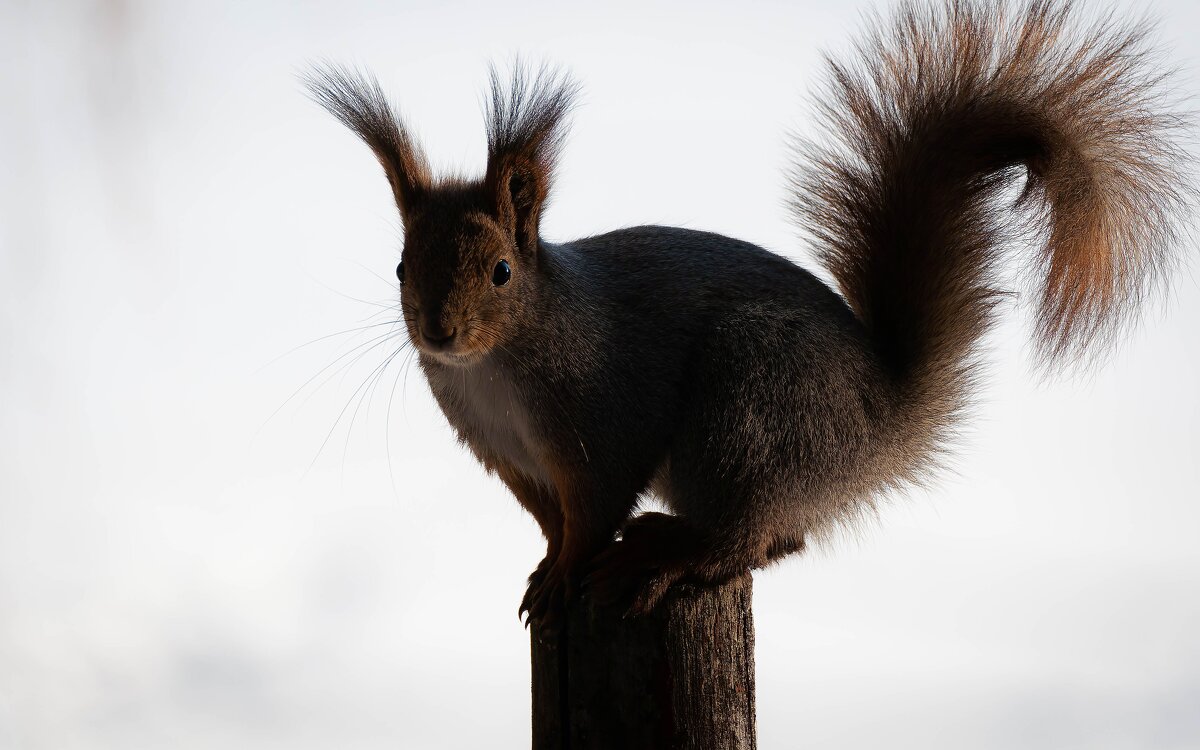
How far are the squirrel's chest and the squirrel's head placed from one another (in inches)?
3.7

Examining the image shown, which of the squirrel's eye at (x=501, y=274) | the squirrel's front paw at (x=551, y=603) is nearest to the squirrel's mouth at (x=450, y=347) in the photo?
the squirrel's eye at (x=501, y=274)

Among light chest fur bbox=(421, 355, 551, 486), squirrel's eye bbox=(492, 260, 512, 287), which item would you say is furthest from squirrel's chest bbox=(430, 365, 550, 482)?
squirrel's eye bbox=(492, 260, 512, 287)

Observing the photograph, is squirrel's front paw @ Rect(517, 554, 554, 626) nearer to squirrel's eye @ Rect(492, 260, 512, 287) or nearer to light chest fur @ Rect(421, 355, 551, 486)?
light chest fur @ Rect(421, 355, 551, 486)

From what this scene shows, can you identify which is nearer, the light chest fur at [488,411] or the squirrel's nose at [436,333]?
the squirrel's nose at [436,333]

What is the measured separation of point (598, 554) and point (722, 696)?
287 millimetres

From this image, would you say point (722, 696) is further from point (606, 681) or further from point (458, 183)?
point (458, 183)

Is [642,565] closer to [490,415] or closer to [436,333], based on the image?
[490,415]

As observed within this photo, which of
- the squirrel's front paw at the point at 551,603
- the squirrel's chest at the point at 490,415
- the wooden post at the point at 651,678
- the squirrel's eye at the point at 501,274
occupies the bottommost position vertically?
the wooden post at the point at 651,678

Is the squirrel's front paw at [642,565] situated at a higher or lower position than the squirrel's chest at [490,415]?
lower

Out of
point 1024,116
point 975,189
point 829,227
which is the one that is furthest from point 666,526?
point 1024,116

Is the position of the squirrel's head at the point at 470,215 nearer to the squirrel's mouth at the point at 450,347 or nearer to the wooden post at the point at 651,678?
the squirrel's mouth at the point at 450,347

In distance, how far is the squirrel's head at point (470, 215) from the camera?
170 centimetres

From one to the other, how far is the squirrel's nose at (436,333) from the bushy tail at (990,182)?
2.59 feet

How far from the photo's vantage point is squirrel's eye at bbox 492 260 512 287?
1.74 metres
